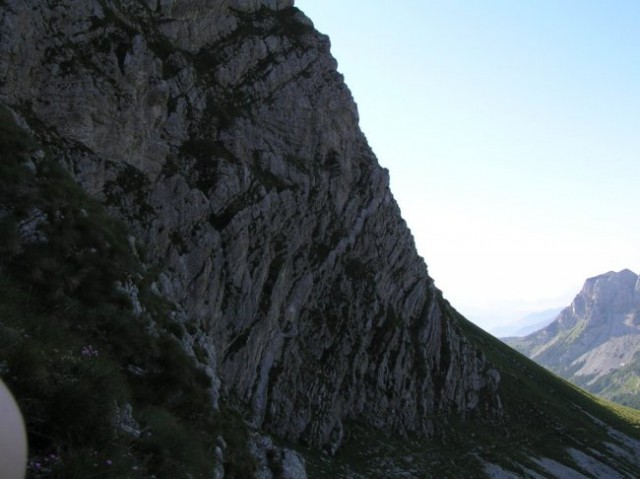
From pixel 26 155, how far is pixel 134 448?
12.9 metres

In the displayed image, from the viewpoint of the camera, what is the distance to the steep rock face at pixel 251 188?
35625 millimetres

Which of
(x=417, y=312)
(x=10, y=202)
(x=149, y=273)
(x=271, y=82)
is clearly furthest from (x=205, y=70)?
(x=417, y=312)

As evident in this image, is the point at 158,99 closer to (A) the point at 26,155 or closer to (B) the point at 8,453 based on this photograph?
(A) the point at 26,155

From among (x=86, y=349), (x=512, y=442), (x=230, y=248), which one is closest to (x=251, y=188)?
(x=230, y=248)

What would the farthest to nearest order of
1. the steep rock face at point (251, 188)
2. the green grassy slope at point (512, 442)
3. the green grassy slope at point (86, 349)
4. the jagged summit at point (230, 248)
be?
the green grassy slope at point (512, 442) < the steep rock face at point (251, 188) < the jagged summit at point (230, 248) < the green grassy slope at point (86, 349)

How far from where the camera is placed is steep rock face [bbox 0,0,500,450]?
35.6m

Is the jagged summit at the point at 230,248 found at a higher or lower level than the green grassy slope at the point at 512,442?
higher

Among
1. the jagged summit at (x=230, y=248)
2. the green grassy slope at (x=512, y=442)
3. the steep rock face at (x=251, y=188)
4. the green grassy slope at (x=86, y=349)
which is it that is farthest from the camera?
the green grassy slope at (x=512, y=442)

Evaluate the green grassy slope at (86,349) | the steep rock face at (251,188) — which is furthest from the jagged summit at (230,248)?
the steep rock face at (251,188)

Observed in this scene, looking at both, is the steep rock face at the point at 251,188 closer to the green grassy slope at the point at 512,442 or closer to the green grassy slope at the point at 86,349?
the green grassy slope at the point at 512,442

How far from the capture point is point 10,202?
15406mm

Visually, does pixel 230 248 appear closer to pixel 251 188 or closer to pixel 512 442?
pixel 251 188

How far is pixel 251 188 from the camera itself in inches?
1868

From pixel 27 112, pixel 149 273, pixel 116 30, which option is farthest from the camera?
pixel 116 30
